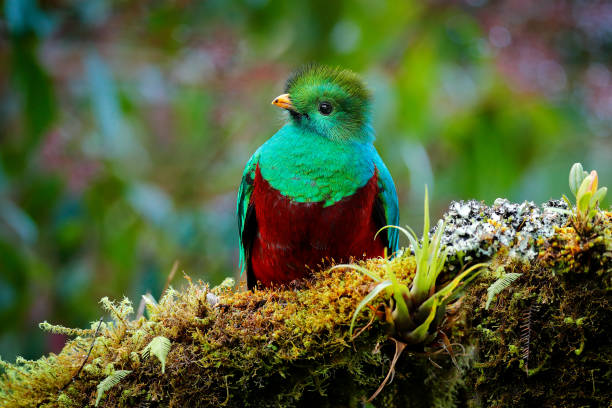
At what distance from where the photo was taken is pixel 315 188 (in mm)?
2605

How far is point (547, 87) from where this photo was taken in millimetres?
4609

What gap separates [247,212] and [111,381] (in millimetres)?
1309

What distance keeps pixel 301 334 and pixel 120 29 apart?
3.57 m

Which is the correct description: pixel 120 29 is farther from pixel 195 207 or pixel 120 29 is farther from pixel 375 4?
pixel 375 4

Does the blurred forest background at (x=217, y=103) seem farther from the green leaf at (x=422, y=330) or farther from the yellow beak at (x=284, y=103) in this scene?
the green leaf at (x=422, y=330)

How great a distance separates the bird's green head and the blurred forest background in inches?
38.4

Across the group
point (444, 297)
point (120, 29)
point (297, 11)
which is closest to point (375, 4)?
point (297, 11)

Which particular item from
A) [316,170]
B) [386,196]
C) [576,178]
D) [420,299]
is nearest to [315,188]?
[316,170]

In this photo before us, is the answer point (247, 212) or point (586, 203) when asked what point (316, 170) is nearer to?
point (247, 212)

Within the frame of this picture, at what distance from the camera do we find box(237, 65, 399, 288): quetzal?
260 cm

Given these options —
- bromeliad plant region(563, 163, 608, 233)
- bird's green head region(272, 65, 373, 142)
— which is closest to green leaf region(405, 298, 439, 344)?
bromeliad plant region(563, 163, 608, 233)

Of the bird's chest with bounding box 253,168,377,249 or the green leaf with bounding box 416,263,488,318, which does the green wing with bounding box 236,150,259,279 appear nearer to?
the bird's chest with bounding box 253,168,377,249

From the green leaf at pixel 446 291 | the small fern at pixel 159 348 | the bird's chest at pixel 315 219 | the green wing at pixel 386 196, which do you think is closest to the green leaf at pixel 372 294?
the green leaf at pixel 446 291

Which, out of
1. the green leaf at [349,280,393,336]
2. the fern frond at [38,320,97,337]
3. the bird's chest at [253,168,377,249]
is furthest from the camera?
the bird's chest at [253,168,377,249]
